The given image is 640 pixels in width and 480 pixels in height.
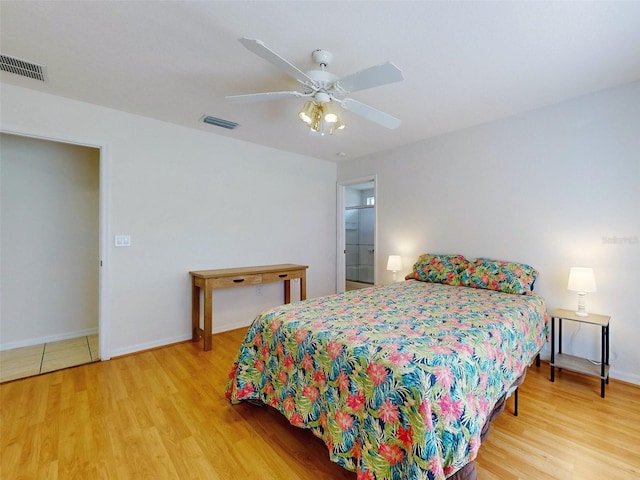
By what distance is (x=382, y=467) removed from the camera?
1.20 m

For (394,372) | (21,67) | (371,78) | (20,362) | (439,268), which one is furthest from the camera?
(439,268)

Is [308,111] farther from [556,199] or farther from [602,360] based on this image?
[602,360]

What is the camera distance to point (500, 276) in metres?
2.80

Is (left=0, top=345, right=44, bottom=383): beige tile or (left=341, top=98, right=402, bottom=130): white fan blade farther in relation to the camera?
(left=0, top=345, right=44, bottom=383): beige tile

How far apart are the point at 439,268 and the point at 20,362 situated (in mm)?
4305

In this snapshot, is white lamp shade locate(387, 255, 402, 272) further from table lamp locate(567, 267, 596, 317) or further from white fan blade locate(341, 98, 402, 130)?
white fan blade locate(341, 98, 402, 130)

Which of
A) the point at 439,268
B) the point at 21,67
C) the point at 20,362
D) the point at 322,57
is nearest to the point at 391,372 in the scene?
the point at 322,57

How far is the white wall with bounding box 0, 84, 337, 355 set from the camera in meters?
2.74

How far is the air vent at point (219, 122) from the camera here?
3.03m

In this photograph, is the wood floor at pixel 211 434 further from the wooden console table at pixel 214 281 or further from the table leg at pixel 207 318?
the wooden console table at pixel 214 281

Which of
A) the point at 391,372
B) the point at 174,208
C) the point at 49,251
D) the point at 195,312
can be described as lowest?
the point at 195,312

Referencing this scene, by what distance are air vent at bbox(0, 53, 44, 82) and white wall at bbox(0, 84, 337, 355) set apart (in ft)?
1.07

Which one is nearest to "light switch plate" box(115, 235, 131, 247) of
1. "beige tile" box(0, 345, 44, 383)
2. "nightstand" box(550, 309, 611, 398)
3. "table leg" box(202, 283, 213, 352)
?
"table leg" box(202, 283, 213, 352)

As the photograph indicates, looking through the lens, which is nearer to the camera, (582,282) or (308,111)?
(308,111)
